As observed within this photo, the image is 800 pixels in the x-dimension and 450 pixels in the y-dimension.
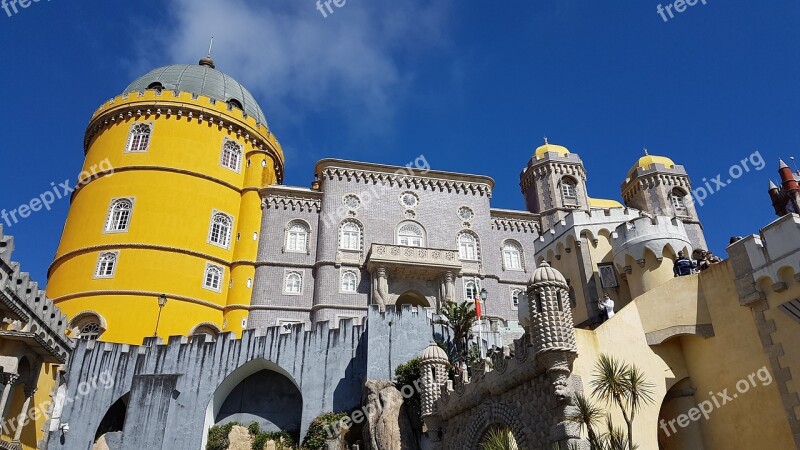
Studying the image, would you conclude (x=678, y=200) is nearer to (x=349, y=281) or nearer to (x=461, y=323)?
(x=349, y=281)

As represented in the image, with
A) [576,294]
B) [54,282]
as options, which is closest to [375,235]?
[576,294]

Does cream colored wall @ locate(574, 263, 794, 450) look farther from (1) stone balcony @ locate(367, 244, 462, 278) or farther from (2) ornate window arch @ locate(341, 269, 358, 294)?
(2) ornate window arch @ locate(341, 269, 358, 294)

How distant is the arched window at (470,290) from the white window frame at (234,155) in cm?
1590

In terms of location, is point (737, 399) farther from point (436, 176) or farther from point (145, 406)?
point (436, 176)

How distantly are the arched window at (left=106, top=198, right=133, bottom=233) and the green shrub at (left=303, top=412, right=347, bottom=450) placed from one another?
56.3 ft

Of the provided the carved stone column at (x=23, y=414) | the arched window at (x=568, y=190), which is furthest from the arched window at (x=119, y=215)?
the arched window at (x=568, y=190)

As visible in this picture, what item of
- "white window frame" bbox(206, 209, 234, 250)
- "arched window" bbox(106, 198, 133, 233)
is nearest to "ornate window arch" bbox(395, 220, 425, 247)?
"white window frame" bbox(206, 209, 234, 250)

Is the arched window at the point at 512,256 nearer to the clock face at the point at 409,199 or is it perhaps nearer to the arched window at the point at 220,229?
the clock face at the point at 409,199

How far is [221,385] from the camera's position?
24.4 m

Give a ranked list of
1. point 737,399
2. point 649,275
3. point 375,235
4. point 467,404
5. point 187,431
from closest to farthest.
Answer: point 737,399 < point 467,404 < point 649,275 < point 187,431 < point 375,235

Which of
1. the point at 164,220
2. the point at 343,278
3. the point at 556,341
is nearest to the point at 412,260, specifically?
the point at 343,278

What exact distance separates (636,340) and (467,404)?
4.92 meters

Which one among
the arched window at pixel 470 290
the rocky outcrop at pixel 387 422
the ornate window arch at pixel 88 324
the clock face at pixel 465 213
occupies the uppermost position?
the clock face at pixel 465 213

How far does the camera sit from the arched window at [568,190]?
3991 cm
